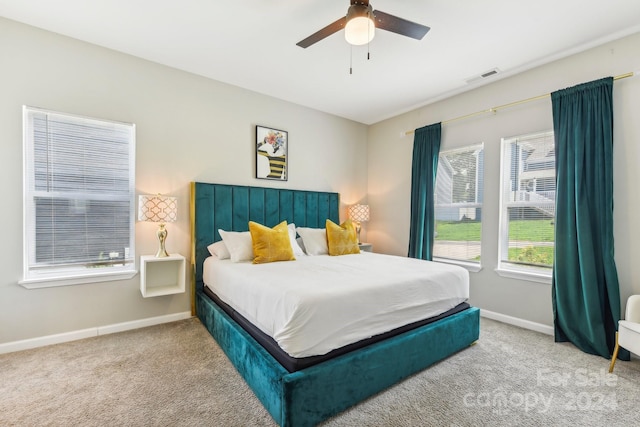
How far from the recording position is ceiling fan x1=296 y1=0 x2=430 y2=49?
1759 millimetres

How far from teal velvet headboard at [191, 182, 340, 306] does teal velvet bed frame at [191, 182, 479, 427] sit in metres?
0.01

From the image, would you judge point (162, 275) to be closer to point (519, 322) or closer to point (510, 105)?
point (519, 322)

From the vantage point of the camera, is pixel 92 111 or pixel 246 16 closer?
pixel 246 16

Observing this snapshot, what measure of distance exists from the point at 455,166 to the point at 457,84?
102cm

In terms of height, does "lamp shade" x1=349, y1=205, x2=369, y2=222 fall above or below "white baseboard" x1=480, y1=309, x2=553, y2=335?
above

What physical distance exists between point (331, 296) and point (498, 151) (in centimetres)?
282

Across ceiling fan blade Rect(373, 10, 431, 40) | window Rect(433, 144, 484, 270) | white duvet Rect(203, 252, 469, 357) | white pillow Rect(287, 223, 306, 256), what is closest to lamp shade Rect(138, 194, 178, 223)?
white duvet Rect(203, 252, 469, 357)

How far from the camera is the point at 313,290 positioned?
1.79 meters

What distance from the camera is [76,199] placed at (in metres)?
2.75

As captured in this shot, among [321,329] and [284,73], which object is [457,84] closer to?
[284,73]

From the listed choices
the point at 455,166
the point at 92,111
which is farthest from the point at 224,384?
the point at 455,166

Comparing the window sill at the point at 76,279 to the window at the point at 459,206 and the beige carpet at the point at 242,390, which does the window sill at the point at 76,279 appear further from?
the window at the point at 459,206

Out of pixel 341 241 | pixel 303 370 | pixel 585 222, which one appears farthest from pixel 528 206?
pixel 303 370

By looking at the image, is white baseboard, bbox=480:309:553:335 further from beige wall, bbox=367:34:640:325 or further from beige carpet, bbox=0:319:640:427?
beige carpet, bbox=0:319:640:427
